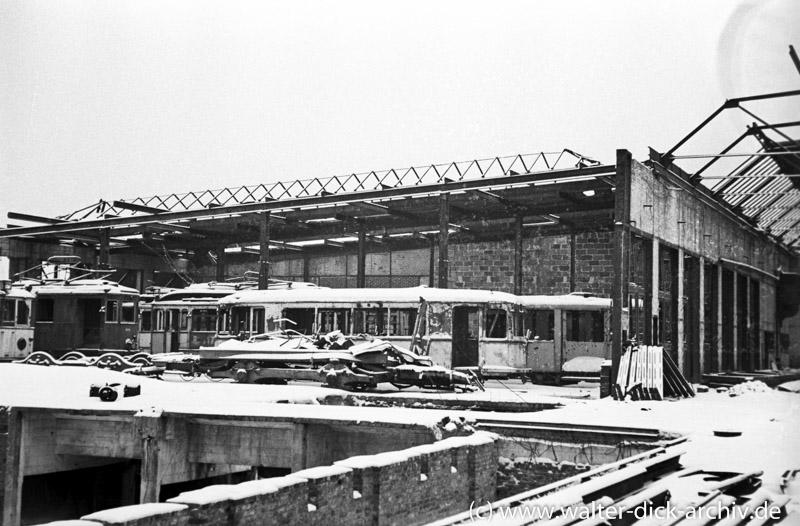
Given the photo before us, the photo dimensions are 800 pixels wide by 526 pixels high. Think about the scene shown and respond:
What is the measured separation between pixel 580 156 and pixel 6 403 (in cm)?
1850

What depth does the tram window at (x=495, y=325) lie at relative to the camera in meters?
24.5

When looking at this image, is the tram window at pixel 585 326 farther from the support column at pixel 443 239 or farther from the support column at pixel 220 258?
the support column at pixel 220 258

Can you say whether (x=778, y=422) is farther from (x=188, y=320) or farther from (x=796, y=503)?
(x=188, y=320)

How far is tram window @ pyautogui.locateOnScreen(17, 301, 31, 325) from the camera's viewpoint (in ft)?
88.6

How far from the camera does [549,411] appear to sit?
15531 mm

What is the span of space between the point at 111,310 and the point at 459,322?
11.7 metres

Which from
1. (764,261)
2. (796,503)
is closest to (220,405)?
(796,503)

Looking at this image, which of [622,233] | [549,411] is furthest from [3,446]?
[622,233]

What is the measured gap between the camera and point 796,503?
786 cm

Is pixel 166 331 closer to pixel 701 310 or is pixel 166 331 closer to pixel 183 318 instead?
pixel 183 318

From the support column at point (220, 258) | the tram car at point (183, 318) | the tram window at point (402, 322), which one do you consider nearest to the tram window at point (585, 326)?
the tram window at point (402, 322)

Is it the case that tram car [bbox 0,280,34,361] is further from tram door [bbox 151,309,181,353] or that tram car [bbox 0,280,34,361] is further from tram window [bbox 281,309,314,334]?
tram window [bbox 281,309,314,334]

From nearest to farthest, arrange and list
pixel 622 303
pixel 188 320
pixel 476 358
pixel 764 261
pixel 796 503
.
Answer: pixel 796 503, pixel 622 303, pixel 476 358, pixel 188 320, pixel 764 261

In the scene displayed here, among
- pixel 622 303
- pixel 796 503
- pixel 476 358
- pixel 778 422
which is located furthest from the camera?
pixel 476 358
